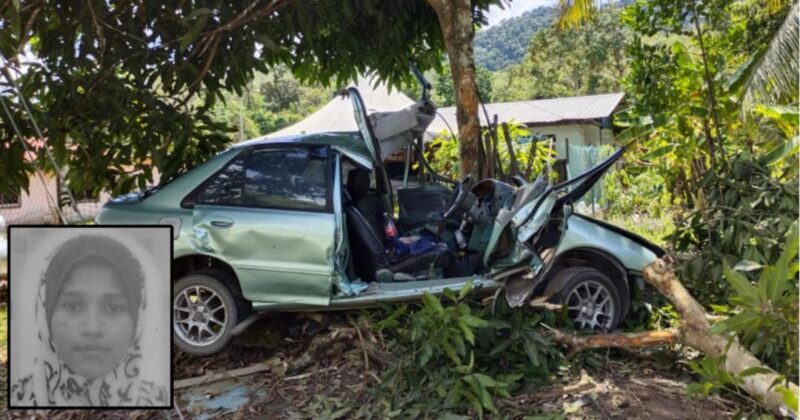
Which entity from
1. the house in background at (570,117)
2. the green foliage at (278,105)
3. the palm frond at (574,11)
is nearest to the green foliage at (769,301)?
the palm frond at (574,11)

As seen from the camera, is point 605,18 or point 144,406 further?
point 605,18

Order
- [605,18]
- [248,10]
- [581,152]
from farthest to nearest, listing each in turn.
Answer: [605,18] → [581,152] → [248,10]

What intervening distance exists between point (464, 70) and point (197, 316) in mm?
3412

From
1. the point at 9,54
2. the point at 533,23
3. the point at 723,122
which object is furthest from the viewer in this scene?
the point at 533,23

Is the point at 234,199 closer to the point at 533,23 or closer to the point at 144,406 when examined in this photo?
the point at 144,406

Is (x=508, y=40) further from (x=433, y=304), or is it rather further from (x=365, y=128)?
(x=433, y=304)

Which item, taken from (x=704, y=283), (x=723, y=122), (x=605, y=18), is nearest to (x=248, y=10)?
(x=704, y=283)

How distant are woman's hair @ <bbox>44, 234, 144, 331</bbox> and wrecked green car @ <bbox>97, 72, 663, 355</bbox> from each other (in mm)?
1686

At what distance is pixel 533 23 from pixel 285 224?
110 m

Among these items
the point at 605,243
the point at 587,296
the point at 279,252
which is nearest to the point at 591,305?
the point at 587,296

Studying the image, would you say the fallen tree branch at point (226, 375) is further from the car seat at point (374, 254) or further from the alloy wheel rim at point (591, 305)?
the alloy wheel rim at point (591, 305)

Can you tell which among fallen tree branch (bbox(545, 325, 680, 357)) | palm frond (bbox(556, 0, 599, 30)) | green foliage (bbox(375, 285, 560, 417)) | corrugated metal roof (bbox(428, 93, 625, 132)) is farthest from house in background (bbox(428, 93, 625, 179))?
green foliage (bbox(375, 285, 560, 417))

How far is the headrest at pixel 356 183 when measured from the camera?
541 centimetres

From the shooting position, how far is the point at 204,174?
4.92 m
